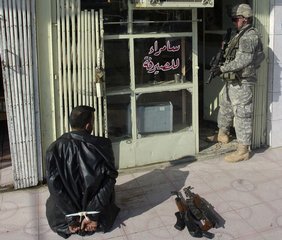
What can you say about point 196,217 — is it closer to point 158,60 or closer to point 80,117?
point 80,117

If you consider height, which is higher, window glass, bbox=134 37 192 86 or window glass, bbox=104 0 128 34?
window glass, bbox=104 0 128 34

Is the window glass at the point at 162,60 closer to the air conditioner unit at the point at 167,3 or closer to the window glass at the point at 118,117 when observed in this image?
the window glass at the point at 118,117

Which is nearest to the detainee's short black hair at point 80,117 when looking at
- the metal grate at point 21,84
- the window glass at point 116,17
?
the metal grate at point 21,84

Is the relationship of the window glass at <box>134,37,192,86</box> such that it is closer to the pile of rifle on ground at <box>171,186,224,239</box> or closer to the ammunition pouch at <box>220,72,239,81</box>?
the ammunition pouch at <box>220,72,239,81</box>

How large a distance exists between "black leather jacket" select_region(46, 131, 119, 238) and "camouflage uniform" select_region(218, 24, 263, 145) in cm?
230

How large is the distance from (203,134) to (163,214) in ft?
8.49

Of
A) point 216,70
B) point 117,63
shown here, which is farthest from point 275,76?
point 117,63

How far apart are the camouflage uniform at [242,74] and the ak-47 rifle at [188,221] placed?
5.67 feet

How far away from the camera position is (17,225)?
396 centimetres

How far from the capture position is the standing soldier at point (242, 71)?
5.08 metres

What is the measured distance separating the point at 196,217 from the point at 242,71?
2.20 metres

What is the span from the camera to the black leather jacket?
140 inches

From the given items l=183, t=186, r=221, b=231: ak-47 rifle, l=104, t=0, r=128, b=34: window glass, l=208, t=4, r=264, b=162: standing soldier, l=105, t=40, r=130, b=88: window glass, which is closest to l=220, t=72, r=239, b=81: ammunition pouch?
l=208, t=4, r=264, b=162: standing soldier

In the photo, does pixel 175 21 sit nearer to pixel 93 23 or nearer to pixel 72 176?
pixel 93 23
